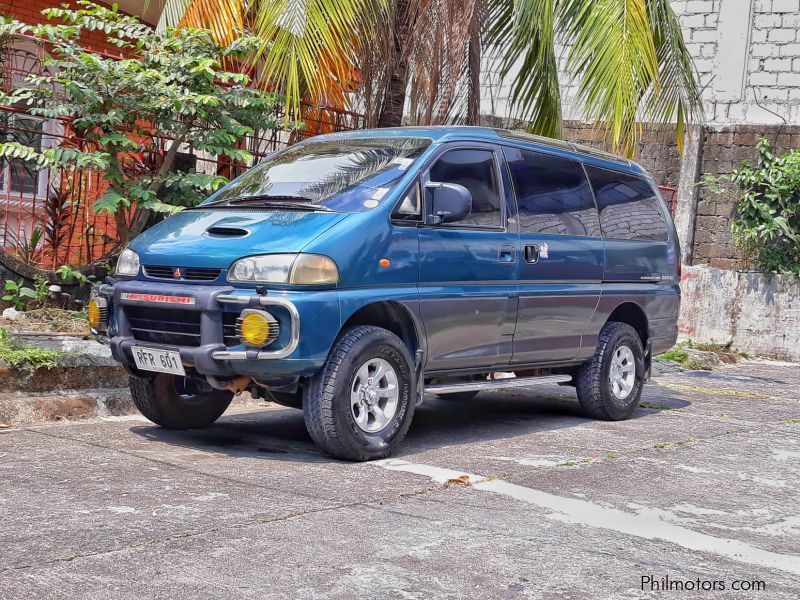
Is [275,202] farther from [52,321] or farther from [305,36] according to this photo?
[305,36]

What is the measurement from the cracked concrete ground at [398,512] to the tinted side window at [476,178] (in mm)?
1453

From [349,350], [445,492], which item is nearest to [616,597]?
[445,492]

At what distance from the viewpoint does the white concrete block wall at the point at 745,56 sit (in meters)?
17.5

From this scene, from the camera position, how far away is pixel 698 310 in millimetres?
14828

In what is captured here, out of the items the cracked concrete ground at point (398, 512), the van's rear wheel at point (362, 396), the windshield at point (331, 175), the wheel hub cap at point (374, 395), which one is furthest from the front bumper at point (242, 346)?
the windshield at point (331, 175)

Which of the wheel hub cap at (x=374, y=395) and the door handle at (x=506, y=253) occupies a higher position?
the door handle at (x=506, y=253)

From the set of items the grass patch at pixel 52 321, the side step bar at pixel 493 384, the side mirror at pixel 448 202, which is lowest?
the side step bar at pixel 493 384

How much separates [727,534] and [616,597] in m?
1.21

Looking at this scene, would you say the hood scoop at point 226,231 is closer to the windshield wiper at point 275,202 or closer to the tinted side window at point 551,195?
the windshield wiper at point 275,202

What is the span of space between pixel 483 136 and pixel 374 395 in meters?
2.00

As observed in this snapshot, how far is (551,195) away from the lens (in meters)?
7.51

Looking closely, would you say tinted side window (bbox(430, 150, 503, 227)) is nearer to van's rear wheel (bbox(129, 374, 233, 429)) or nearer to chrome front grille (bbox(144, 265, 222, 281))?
chrome front grille (bbox(144, 265, 222, 281))

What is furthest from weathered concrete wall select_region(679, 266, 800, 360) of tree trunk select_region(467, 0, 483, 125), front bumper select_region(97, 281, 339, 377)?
front bumper select_region(97, 281, 339, 377)

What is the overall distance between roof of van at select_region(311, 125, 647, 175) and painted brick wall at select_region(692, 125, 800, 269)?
752cm
